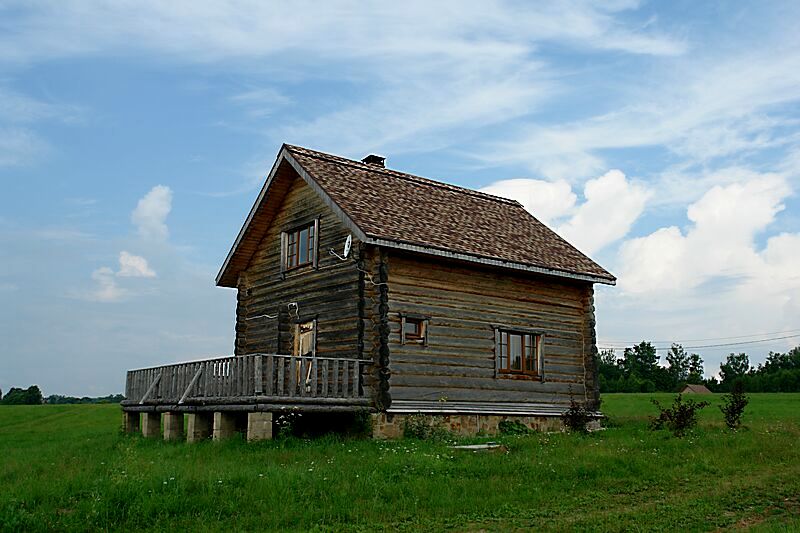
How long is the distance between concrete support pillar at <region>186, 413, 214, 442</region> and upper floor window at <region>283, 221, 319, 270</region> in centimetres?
562

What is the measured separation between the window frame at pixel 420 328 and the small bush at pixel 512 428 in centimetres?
377

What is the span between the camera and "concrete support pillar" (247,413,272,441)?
20.2 m

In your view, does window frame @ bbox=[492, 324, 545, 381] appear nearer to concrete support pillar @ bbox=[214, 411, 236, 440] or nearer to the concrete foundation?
the concrete foundation

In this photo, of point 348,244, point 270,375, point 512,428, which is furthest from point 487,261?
point 270,375

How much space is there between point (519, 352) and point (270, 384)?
28.7 feet

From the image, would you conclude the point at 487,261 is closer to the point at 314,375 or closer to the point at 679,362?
the point at 314,375

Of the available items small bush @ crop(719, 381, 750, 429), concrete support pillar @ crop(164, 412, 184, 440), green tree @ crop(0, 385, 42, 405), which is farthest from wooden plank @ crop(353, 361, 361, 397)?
green tree @ crop(0, 385, 42, 405)

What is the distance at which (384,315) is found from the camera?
2234 centimetres

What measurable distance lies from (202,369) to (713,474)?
536 inches

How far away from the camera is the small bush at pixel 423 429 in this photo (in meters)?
22.1

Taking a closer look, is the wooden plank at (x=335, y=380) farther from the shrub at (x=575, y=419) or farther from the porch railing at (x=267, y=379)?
the shrub at (x=575, y=419)

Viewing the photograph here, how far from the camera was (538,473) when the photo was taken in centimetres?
1617

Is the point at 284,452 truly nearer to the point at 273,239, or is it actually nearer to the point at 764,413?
the point at 273,239

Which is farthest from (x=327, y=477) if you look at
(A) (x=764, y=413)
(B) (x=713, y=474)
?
(A) (x=764, y=413)
